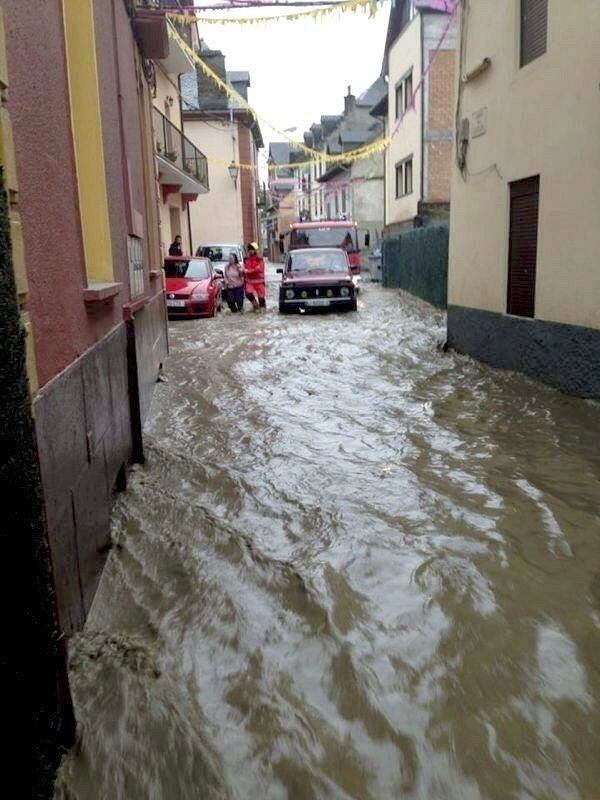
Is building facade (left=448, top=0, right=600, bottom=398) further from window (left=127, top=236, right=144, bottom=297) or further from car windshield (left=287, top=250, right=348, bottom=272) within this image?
car windshield (left=287, top=250, right=348, bottom=272)

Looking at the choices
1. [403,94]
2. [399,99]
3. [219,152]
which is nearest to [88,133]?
[403,94]

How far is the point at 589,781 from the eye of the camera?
2.37m

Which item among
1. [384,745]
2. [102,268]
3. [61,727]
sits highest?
[102,268]

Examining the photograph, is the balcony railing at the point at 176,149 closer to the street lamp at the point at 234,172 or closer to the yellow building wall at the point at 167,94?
the yellow building wall at the point at 167,94

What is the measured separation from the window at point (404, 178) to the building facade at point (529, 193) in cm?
1477

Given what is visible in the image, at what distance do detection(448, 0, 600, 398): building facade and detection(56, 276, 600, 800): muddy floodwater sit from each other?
1483 mm

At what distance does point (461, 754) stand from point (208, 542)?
2132mm

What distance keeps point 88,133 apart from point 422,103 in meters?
20.1

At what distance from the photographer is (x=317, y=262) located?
18.5 meters

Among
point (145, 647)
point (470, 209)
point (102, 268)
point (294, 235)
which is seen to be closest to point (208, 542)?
point (145, 647)

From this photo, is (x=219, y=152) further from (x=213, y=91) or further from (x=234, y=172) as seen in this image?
(x=213, y=91)

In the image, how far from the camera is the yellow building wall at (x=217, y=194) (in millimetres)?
32594

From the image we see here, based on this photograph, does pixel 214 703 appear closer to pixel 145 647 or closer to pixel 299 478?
pixel 145 647

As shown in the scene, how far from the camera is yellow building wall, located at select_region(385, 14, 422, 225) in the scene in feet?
75.5
